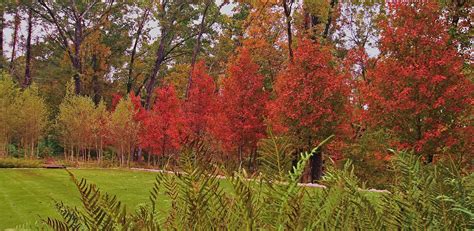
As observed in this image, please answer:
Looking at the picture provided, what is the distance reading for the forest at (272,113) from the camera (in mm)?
784

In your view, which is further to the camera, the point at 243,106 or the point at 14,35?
the point at 14,35

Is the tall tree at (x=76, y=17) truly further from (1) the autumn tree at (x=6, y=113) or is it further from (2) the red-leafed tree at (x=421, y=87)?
(2) the red-leafed tree at (x=421, y=87)

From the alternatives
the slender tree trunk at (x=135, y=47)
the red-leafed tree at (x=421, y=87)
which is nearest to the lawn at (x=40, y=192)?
the red-leafed tree at (x=421, y=87)

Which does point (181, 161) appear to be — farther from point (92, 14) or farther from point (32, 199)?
point (92, 14)

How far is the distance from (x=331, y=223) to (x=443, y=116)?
1563 cm

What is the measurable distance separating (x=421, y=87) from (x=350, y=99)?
20.0 ft

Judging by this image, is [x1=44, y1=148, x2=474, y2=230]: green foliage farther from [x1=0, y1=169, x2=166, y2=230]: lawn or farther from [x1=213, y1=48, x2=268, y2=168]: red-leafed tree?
[x1=213, y1=48, x2=268, y2=168]: red-leafed tree

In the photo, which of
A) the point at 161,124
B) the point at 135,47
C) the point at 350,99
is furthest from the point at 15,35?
the point at 350,99

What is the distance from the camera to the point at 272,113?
20.6 m

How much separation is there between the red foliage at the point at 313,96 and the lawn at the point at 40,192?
7.19 metres

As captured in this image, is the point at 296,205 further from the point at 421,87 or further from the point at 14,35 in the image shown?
the point at 14,35

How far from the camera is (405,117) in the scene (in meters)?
15.2

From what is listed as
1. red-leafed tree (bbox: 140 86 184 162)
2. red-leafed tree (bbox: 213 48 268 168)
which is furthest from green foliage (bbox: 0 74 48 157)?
red-leafed tree (bbox: 213 48 268 168)

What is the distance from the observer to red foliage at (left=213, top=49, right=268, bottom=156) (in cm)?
2406
